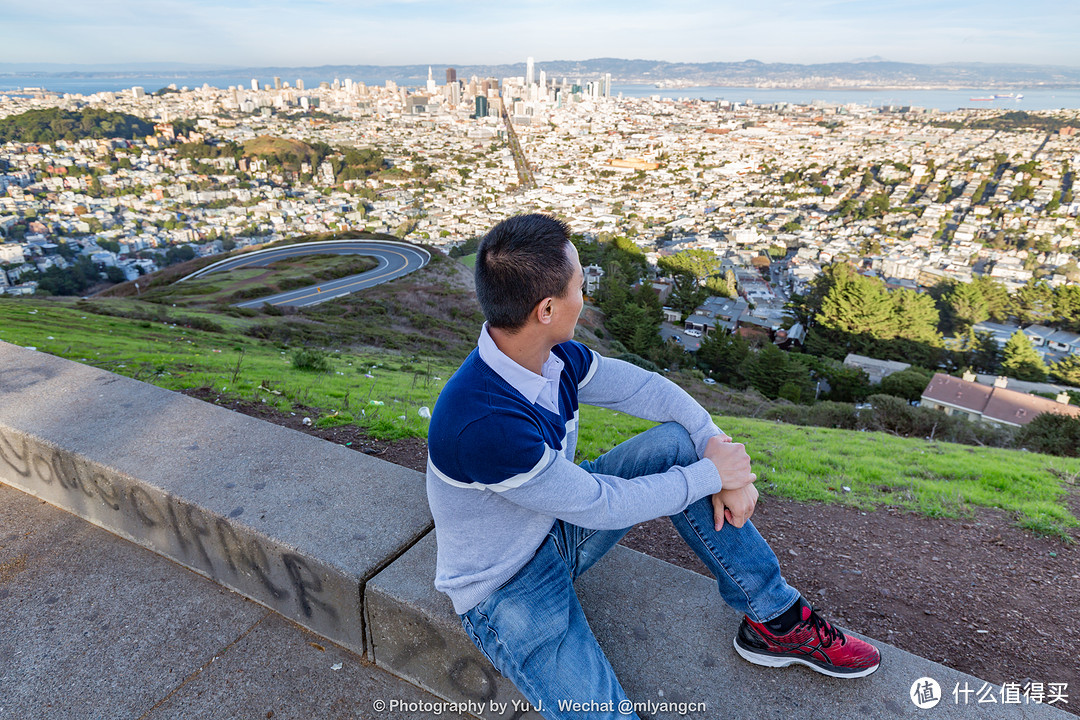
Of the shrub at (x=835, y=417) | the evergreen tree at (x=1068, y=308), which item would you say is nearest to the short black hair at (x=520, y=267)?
the shrub at (x=835, y=417)

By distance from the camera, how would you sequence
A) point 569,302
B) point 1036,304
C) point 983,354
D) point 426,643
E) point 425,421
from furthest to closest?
1. point 1036,304
2. point 983,354
3. point 425,421
4. point 426,643
5. point 569,302

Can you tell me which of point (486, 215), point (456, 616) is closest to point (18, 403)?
point (456, 616)

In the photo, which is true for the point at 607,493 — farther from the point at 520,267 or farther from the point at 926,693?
the point at 926,693

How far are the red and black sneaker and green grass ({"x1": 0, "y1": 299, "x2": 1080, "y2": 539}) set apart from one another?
2173 mm

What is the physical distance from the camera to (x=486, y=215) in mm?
68750

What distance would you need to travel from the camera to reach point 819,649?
1479mm

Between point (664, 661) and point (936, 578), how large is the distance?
181cm

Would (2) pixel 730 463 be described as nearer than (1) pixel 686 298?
Yes

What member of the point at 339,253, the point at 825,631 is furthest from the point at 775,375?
the point at 339,253

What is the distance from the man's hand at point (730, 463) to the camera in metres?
1.45

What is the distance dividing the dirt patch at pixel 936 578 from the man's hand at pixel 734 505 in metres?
1.16

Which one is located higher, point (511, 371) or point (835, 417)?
point (511, 371)

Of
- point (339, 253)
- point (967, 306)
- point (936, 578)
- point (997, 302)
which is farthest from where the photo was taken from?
point (997, 302)

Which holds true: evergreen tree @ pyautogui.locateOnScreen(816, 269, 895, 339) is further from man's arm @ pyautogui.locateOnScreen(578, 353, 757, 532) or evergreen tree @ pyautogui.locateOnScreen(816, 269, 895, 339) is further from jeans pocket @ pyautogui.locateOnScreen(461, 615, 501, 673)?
jeans pocket @ pyautogui.locateOnScreen(461, 615, 501, 673)
